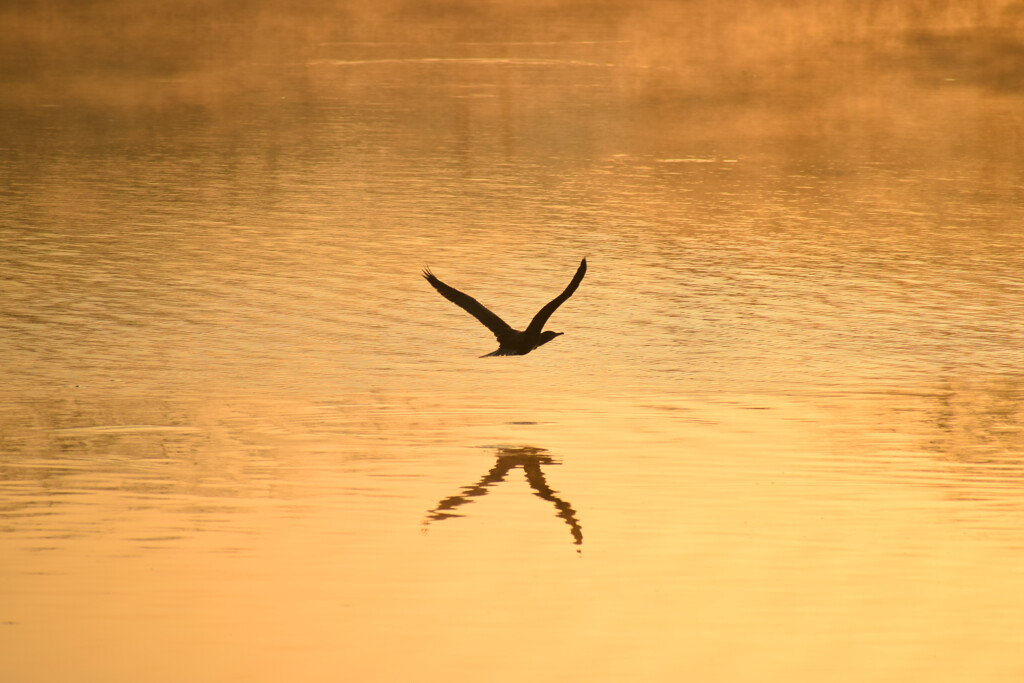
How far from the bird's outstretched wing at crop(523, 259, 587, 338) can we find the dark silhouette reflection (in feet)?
3.55

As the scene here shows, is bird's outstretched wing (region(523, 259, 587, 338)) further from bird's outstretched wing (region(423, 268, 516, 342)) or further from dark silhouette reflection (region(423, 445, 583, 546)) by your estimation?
dark silhouette reflection (region(423, 445, 583, 546))

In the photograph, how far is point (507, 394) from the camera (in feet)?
46.7

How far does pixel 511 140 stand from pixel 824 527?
19.7 meters

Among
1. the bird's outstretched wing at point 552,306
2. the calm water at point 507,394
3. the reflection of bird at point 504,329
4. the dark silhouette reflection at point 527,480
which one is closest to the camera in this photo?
the calm water at point 507,394

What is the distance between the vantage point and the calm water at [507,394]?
350 inches

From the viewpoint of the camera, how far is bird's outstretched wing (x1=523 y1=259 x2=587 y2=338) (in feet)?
40.9

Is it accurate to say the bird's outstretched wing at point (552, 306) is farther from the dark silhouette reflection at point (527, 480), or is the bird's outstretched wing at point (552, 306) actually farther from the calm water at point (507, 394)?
the dark silhouette reflection at point (527, 480)

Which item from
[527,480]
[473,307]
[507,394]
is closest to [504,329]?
[473,307]

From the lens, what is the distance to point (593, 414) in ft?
44.6

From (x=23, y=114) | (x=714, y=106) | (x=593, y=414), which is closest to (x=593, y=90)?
(x=714, y=106)

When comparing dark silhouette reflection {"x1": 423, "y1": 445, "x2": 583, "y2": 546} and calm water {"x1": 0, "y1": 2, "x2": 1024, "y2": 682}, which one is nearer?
calm water {"x1": 0, "y1": 2, "x2": 1024, "y2": 682}

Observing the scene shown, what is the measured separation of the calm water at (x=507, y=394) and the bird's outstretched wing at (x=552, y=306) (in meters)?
0.76

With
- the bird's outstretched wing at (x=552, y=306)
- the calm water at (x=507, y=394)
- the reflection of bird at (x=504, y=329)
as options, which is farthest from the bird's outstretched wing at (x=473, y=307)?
the calm water at (x=507, y=394)

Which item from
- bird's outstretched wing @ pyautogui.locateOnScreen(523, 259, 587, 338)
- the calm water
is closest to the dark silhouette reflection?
the calm water
